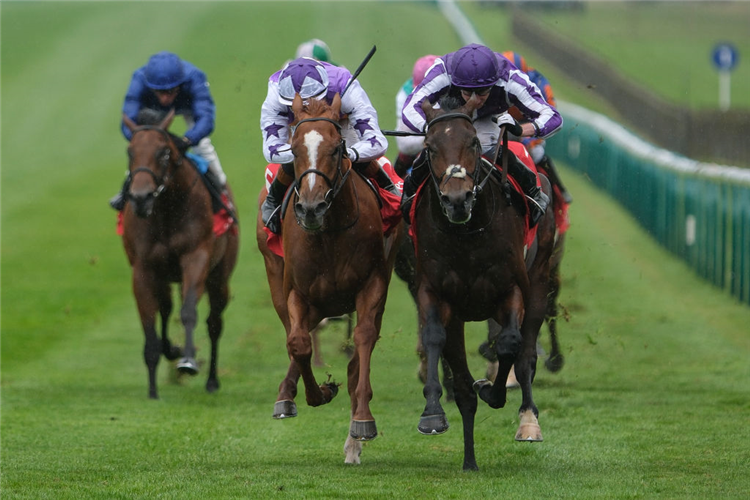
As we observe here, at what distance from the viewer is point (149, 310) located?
10.3 m

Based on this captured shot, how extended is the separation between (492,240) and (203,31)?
36.8 m

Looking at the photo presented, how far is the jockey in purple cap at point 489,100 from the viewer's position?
23.6 ft

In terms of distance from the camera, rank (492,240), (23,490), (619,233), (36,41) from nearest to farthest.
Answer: (23,490) → (492,240) → (619,233) → (36,41)

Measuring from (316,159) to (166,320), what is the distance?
470 cm

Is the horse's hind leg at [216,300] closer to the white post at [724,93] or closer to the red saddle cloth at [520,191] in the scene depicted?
the red saddle cloth at [520,191]

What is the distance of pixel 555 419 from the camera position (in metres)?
8.98

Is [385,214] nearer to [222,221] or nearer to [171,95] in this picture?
[171,95]

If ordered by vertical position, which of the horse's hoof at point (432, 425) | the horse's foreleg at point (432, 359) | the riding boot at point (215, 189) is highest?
the riding boot at point (215, 189)

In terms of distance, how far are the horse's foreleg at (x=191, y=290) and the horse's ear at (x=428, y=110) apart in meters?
3.54

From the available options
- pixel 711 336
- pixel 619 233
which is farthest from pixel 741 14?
pixel 711 336

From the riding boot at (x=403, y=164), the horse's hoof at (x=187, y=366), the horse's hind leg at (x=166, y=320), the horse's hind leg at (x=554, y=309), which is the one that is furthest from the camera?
the horse's hind leg at (x=166, y=320)

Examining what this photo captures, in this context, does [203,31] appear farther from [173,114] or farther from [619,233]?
[173,114]

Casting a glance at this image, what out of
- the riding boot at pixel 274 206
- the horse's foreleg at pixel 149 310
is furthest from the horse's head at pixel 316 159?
the horse's foreleg at pixel 149 310

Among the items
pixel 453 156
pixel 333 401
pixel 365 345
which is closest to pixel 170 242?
pixel 333 401
